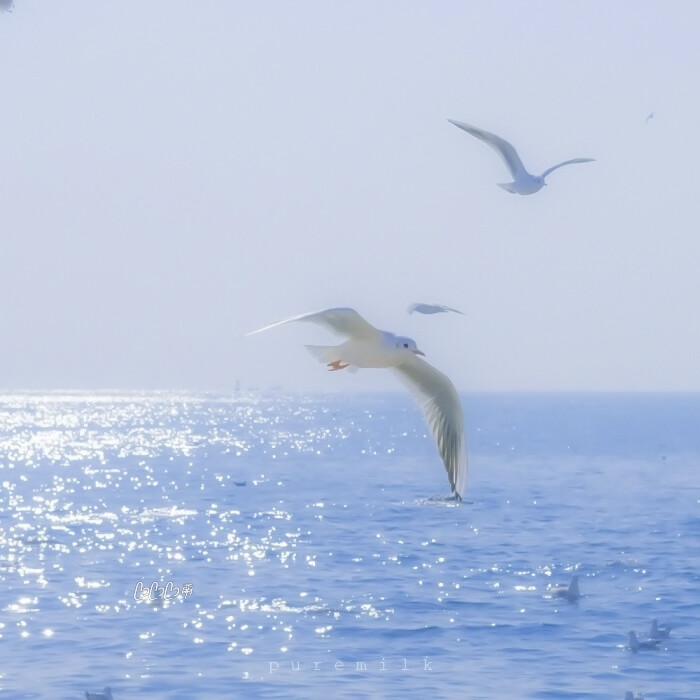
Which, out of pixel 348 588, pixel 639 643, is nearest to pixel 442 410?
pixel 639 643

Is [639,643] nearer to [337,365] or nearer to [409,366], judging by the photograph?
[409,366]

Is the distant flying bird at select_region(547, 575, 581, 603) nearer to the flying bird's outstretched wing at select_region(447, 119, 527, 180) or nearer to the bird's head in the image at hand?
the flying bird's outstretched wing at select_region(447, 119, 527, 180)

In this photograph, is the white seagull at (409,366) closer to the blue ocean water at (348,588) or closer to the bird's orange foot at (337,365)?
the bird's orange foot at (337,365)

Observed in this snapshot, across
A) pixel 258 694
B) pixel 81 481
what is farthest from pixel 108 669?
pixel 81 481

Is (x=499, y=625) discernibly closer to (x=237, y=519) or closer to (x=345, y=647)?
(x=345, y=647)

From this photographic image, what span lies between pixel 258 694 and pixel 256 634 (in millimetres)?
4435

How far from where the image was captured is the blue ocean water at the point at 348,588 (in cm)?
2592

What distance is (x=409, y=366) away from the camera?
1396 centimetres

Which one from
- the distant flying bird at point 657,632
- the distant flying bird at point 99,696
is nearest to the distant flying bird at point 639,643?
the distant flying bird at point 657,632

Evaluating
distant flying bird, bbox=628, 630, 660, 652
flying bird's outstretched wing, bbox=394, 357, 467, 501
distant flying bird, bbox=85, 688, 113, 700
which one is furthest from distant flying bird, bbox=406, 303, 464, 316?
distant flying bird, bbox=628, 630, 660, 652

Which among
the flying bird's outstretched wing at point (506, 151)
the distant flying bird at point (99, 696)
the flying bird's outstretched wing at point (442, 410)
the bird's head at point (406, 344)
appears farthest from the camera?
the distant flying bird at point (99, 696)

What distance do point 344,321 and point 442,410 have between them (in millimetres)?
1983

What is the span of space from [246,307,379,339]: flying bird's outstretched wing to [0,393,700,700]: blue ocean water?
5.67 ft

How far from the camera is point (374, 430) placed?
518ft
